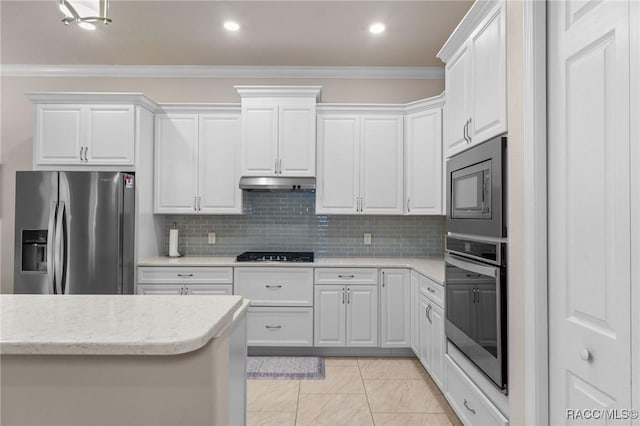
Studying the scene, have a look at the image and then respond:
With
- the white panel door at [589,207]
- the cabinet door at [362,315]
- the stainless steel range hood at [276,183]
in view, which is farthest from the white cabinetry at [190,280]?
the white panel door at [589,207]

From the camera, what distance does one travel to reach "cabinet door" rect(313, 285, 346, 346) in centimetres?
354

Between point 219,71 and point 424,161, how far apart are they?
93.7 inches

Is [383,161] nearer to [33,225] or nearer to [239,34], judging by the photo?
[239,34]

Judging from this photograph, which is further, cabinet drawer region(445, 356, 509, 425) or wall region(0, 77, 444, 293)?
wall region(0, 77, 444, 293)

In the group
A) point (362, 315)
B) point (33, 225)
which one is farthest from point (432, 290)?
point (33, 225)

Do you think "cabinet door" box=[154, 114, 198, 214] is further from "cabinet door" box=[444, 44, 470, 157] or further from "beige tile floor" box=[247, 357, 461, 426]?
"cabinet door" box=[444, 44, 470, 157]

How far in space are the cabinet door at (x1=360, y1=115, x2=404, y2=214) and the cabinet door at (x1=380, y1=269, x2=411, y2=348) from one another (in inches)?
26.6

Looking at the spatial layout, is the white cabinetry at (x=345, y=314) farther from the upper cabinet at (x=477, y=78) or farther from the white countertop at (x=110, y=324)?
the white countertop at (x=110, y=324)

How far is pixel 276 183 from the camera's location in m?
3.69

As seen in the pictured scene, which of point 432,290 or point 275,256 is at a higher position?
point 275,256

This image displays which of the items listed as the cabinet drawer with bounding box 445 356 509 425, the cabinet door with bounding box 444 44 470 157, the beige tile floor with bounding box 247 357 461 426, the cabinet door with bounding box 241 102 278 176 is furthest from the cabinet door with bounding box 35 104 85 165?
the cabinet drawer with bounding box 445 356 509 425

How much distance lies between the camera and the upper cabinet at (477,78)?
1.69 m

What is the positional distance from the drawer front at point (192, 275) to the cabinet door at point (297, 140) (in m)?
1.12

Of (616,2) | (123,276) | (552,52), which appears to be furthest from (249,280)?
(616,2)
